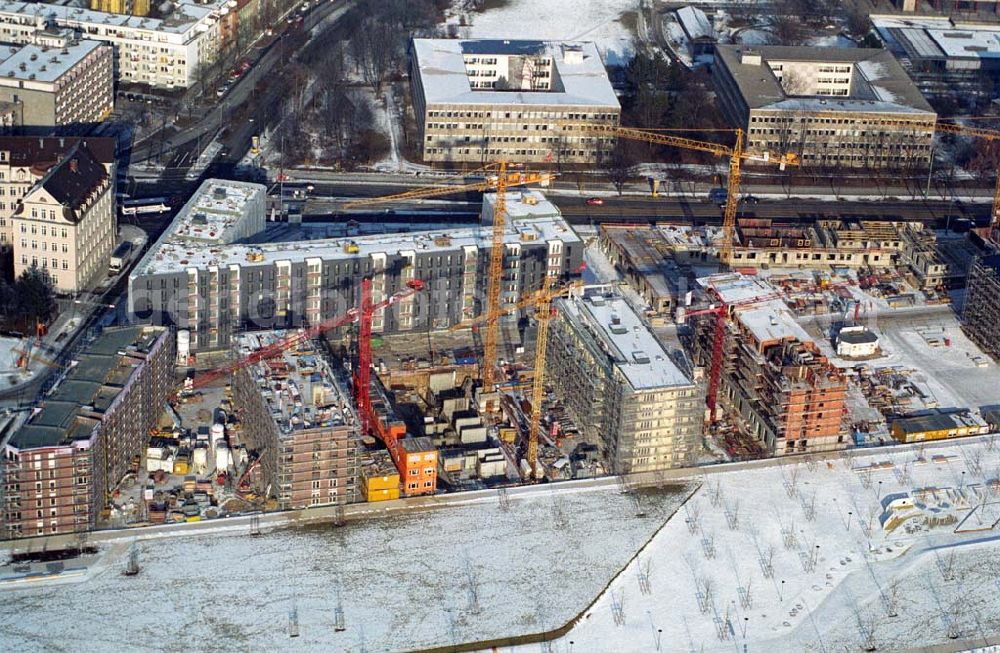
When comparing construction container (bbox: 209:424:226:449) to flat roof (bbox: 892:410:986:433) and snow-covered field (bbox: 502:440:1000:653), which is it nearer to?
snow-covered field (bbox: 502:440:1000:653)

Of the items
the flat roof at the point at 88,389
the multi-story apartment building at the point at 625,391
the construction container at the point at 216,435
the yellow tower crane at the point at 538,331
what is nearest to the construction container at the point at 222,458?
the construction container at the point at 216,435

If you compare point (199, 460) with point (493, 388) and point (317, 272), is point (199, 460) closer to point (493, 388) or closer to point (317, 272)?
point (317, 272)

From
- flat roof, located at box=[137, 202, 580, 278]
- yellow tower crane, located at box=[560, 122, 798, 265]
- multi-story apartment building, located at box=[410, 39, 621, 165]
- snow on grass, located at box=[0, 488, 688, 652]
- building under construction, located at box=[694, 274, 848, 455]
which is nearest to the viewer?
snow on grass, located at box=[0, 488, 688, 652]

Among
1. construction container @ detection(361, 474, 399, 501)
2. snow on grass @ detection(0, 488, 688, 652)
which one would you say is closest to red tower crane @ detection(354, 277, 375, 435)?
construction container @ detection(361, 474, 399, 501)

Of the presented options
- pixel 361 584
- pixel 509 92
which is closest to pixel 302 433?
pixel 361 584

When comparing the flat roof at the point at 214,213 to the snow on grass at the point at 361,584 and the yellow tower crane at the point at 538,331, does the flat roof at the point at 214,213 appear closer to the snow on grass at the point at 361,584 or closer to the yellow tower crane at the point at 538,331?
the yellow tower crane at the point at 538,331

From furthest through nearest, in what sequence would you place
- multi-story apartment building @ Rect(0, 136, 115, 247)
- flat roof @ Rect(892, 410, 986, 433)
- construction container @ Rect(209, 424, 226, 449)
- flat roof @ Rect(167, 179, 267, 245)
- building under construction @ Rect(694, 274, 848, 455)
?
multi-story apartment building @ Rect(0, 136, 115, 247), flat roof @ Rect(167, 179, 267, 245), flat roof @ Rect(892, 410, 986, 433), building under construction @ Rect(694, 274, 848, 455), construction container @ Rect(209, 424, 226, 449)
